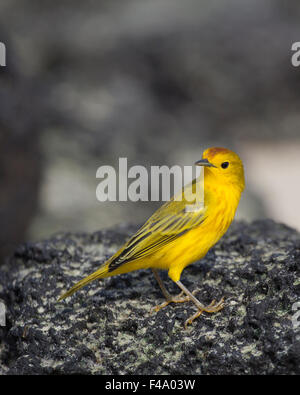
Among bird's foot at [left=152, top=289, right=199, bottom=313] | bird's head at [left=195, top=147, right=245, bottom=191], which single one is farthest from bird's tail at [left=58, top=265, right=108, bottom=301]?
bird's head at [left=195, top=147, right=245, bottom=191]

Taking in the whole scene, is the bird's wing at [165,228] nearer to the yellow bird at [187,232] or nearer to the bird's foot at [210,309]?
the yellow bird at [187,232]

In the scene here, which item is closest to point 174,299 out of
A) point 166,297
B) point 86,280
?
point 166,297

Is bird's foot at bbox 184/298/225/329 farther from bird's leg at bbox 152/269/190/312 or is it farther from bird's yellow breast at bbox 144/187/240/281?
bird's yellow breast at bbox 144/187/240/281

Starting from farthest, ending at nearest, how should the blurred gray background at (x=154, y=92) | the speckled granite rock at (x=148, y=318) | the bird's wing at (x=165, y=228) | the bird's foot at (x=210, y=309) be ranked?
the blurred gray background at (x=154, y=92), the bird's wing at (x=165, y=228), the bird's foot at (x=210, y=309), the speckled granite rock at (x=148, y=318)

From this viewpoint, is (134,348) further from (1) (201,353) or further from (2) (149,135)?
(2) (149,135)

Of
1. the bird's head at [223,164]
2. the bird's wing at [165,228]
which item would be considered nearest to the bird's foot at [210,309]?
the bird's wing at [165,228]

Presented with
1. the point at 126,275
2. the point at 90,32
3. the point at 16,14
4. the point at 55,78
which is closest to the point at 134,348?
the point at 126,275
